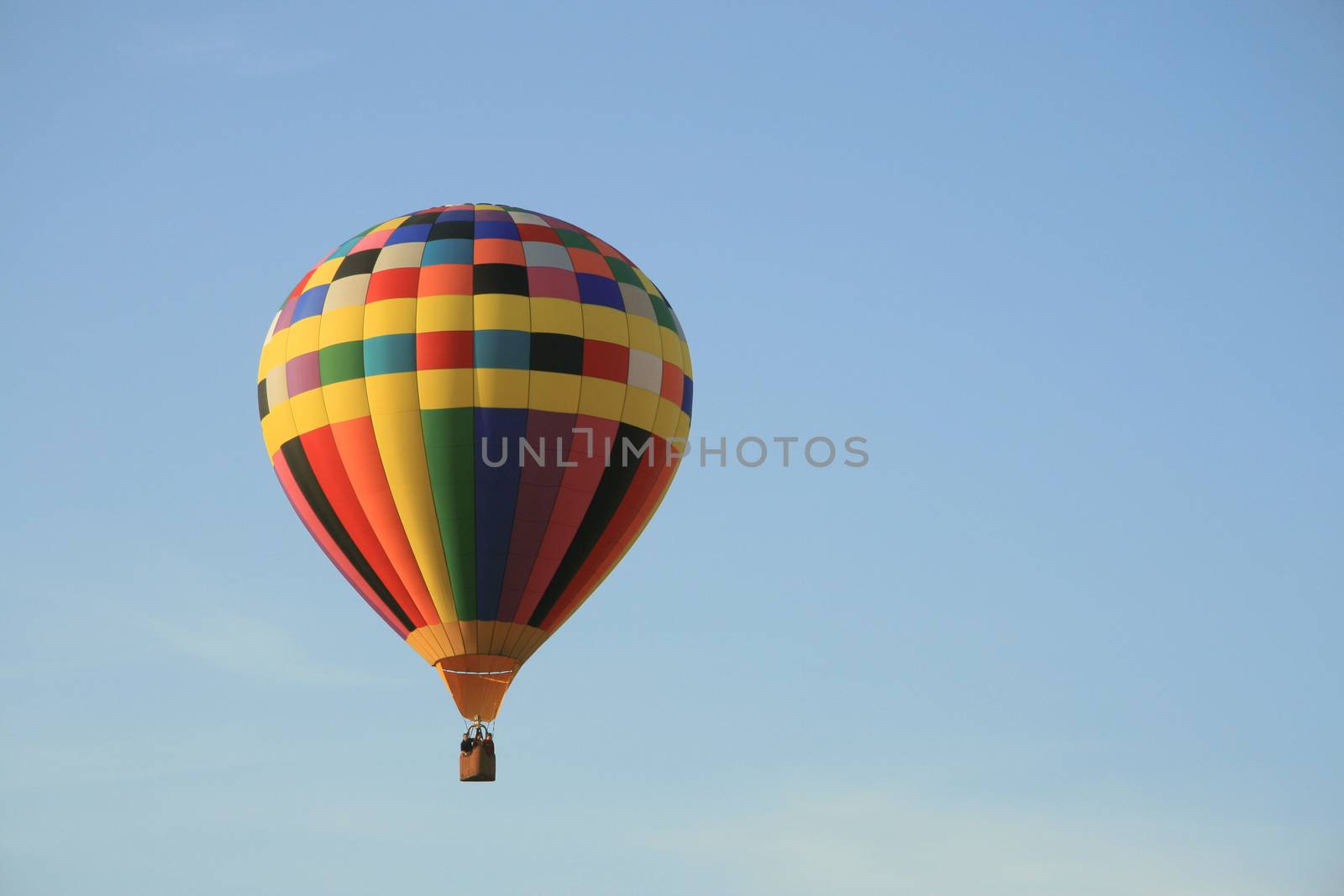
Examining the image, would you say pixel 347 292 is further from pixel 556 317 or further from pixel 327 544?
pixel 327 544

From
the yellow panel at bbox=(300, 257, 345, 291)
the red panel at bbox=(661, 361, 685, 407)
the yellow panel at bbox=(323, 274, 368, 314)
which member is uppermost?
the yellow panel at bbox=(300, 257, 345, 291)

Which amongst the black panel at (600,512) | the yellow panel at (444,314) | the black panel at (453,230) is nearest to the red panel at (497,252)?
the black panel at (453,230)

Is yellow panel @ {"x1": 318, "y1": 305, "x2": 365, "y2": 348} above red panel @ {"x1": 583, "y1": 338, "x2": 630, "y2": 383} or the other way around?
above

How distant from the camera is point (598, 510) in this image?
3030cm

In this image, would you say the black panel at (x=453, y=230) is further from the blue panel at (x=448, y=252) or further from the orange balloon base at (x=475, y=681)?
the orange balloon base at (x=475, y=681)

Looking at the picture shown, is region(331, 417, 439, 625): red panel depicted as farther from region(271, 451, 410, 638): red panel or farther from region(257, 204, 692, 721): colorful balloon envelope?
region(271, 451, 410, 638): red panel

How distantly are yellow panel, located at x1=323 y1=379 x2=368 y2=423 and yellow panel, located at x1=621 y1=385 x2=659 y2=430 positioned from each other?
3.48m

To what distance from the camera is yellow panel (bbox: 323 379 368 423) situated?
2970cm

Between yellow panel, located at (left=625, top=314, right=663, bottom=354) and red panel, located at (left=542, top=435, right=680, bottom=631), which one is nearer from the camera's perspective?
red panel, located at (left=542, top=435, right=680, bottom=631)

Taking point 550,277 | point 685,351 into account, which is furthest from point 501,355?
point 685,351

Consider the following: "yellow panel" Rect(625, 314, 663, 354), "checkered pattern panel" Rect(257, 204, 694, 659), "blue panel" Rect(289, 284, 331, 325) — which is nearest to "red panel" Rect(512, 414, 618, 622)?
"checkered pattern panel" Rect(257, 204, 694, 659)

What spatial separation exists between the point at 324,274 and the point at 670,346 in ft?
15.9

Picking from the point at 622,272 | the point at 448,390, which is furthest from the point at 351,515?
the point at 622,272

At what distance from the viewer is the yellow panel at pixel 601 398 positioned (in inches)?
1179
